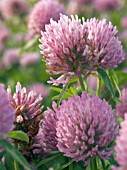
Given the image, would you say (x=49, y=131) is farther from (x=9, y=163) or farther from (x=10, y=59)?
(x=10, y=59)

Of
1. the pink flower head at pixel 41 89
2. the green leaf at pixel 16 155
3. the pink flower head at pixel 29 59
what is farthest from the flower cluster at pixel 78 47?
the pink flower head at pixel 29 59

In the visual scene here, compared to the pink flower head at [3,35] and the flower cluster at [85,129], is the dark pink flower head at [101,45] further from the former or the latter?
the pink flower head at [3,35]

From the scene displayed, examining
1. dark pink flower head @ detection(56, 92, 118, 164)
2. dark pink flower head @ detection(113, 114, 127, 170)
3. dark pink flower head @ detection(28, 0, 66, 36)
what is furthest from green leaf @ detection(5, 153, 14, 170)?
dark pink flower head @ detection(28, 0, 66, 36)

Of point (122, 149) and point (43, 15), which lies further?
point (43, 15)

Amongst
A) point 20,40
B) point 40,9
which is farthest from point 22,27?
point 40,9

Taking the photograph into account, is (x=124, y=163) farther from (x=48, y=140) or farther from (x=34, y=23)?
(x=34, y=23)

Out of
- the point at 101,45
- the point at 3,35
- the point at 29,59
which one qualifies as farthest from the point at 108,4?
the point at 101,45
